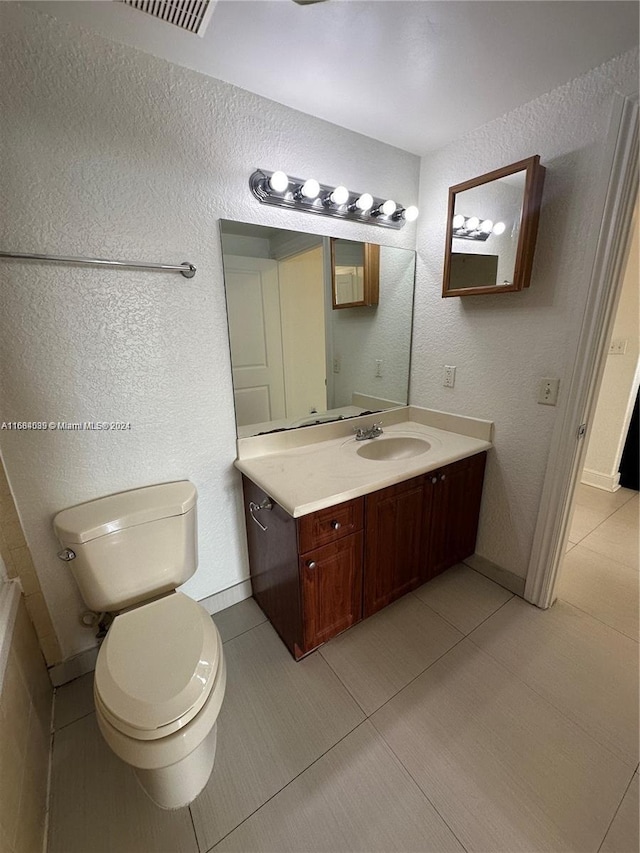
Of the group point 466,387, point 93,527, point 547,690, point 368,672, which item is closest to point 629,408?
point 466,387

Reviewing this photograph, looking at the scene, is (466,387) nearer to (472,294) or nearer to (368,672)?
(472,294)

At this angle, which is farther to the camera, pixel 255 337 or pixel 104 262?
pixel 255 337

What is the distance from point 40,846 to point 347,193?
2.40m

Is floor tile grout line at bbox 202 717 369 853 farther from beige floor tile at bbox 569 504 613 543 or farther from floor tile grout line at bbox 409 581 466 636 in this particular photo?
beige floor tile at bbox 569 504 613 543

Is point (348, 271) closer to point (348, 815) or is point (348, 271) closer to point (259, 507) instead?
point (259, 507)

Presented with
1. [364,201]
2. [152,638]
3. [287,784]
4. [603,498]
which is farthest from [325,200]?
[603,498]

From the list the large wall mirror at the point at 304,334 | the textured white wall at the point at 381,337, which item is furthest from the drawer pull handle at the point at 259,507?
the textured white wall at the point at 381,337

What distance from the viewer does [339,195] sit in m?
1.49

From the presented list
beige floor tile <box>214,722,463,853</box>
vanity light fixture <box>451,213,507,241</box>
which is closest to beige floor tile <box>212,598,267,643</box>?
beige floor tile <box>214,722,463,853</box>

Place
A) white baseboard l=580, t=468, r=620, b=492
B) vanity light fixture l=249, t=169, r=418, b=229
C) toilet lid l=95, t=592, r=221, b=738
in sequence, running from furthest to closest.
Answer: white baseboard l=580, t=468, r=620, b=492 → vanity light fixture l=249, t=169, r=418, b=229 → toilet lid l=95, t=592, r=221, b=738

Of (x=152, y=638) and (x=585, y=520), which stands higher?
(x=152, y=638)

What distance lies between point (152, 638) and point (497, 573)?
5.50ft

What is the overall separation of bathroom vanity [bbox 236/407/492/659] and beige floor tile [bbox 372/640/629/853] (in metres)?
0.40

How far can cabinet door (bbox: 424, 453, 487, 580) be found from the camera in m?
1.60
